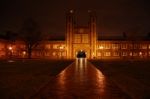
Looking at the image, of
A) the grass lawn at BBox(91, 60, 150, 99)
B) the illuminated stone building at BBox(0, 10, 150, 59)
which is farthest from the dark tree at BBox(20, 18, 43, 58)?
the grass lawn at BBox(91, 60, 150, 99)

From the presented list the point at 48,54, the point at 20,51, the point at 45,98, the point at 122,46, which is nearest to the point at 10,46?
the point at 20,51

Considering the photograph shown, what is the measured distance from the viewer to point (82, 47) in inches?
4331

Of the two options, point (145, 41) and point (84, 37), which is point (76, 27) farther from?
point (145, 41)

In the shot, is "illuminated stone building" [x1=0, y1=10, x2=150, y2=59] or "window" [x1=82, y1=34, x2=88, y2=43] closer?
"illuminated stone building" [x1=0, y1=10, x2=150, y2=59]

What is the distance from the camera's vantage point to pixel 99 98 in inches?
464

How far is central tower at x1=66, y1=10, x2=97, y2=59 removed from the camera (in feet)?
358

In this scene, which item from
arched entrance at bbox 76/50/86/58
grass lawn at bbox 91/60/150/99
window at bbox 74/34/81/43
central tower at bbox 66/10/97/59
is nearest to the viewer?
grass lawn at bbox 91/60/150/99

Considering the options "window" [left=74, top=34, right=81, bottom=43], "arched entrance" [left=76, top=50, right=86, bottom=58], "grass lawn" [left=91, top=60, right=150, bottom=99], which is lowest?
"grass lawn" [left=91, top=60, right=150, bottom=99]

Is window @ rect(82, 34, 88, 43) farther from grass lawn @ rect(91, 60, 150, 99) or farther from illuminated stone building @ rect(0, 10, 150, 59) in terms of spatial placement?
grass lawn @ rect(91, 60, 150, 99)

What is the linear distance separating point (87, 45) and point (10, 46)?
31.0m

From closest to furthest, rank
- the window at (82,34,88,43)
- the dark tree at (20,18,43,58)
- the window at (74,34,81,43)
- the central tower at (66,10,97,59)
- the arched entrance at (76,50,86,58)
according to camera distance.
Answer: the dark tree at (20,18,43,58), the central tower at (66,10,97,59), the window at (74,34,81,43), the window at (82,34,88,43), the arched entrance at (76,50,86,58)

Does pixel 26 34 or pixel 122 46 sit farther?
pixel 122 46

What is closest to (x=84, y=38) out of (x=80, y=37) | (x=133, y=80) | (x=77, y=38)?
(x=80, y=37)

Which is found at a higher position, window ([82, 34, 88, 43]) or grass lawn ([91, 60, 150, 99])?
window ([82, 34, 88, 43])
